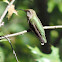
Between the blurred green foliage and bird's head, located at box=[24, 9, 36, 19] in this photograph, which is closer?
bird's head, located at box=[24, 9, 36, 19]

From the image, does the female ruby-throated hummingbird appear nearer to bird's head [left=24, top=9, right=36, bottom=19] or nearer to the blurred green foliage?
bird's head [left=24, top=9, right=36, bottom=19]

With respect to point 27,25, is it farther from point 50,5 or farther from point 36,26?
point 36,26

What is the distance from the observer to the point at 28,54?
449 cm

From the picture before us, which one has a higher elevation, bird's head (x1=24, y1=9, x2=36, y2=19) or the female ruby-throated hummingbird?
bird's head (x1=24, y1=9, x2=36, y2=19)

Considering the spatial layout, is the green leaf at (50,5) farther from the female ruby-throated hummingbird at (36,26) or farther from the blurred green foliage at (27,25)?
the female ruby-throated hummingbird at (36,26)

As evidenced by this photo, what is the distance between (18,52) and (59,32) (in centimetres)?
127

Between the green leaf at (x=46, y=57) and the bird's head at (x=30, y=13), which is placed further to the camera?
the bird's head at (x=30, y=13)

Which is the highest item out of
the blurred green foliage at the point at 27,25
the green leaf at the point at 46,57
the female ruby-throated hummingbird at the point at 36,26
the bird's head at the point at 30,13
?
the bird's head at the point at 30,13

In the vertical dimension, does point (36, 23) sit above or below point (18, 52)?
above

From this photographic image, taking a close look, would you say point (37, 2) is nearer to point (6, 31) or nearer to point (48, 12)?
point (48, 12)

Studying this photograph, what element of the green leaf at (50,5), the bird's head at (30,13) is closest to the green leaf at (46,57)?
the bird's head at (30,13)

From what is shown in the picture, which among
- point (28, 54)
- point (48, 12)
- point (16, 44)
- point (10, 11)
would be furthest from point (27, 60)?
point (48, 12)

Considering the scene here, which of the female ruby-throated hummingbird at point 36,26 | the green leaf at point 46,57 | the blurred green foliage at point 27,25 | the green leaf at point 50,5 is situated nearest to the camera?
the green leaf at point 46,57

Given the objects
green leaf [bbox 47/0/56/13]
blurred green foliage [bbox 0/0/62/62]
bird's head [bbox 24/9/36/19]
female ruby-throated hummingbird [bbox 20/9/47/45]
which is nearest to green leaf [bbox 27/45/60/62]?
female ruby-throated hummingbird [bbox 20/9/47/45]
